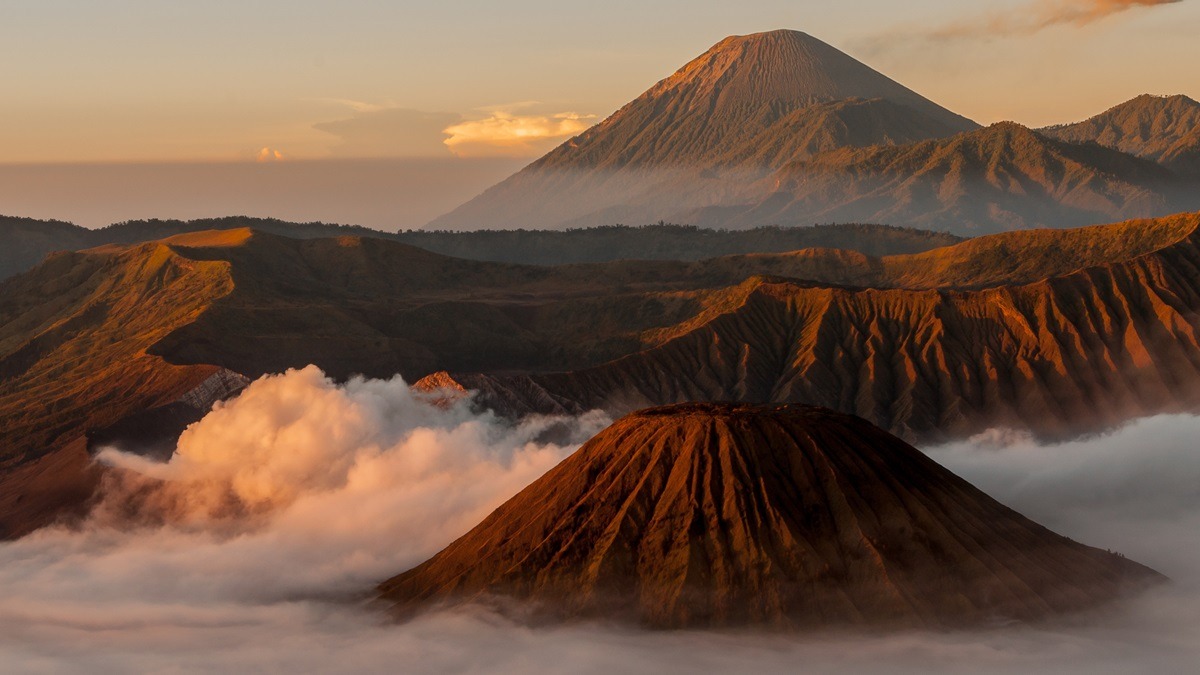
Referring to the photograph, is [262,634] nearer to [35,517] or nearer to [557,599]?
[557,599]

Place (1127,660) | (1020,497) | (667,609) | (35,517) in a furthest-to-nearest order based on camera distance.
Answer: (35,517)
(1020,497)
(667,609)
(1127,660)

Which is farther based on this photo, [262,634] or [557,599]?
[262,634]

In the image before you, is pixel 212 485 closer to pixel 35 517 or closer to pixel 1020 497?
pixel 35 517

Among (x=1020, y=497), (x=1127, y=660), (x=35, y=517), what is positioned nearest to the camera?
(x=1127, y=660)

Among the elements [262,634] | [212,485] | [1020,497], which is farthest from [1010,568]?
[212,485]

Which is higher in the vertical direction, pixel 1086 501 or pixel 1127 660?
pixel 1086 501

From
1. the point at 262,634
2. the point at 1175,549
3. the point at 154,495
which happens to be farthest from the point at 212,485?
the point at 1175,549
